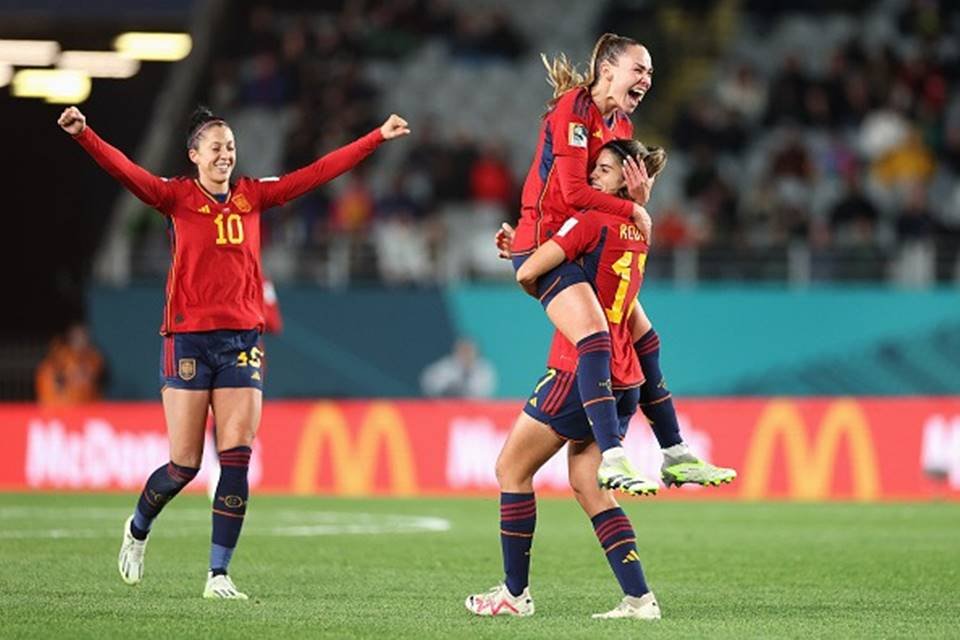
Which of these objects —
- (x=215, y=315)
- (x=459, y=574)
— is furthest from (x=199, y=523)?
(x=215, y=315)

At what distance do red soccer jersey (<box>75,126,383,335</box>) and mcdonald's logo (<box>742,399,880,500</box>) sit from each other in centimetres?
1173

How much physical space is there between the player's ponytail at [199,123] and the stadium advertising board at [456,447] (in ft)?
35.6

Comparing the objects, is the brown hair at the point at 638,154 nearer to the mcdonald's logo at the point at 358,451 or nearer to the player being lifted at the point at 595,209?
the player being lifted at the point at 595,209

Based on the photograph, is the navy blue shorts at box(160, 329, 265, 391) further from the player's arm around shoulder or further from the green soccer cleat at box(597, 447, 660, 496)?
the green soccer cleat at box(597, 447, 660, 496)

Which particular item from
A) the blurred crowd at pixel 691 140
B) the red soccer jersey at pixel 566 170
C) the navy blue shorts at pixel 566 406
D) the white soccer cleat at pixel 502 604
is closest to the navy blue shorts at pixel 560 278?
the red soccer jersey at pixel 566 170

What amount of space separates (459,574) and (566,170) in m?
3.47

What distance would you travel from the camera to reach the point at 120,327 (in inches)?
994

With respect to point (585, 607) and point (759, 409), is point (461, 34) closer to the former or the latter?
point (759, 409)

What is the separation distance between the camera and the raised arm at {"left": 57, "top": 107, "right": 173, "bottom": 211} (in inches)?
392

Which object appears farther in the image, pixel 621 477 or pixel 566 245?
pixel 566 245

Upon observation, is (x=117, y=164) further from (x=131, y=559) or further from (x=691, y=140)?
(x=691, y=140)

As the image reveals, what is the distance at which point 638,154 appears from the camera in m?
9.31

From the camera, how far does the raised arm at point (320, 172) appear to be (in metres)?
10.6

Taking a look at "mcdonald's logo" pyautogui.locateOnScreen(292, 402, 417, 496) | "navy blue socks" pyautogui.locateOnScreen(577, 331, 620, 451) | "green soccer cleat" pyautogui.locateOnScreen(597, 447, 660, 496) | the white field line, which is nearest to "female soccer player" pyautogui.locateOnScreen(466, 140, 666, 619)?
"navy blue socks" pyautogui.locateOnScreen(577, 331, 620, 451)
